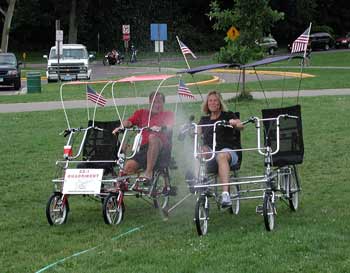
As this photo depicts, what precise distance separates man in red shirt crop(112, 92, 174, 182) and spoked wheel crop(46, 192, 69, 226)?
874mm

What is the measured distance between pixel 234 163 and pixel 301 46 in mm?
1603

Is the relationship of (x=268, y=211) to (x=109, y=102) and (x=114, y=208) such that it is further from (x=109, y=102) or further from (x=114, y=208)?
(x=109, y=102)

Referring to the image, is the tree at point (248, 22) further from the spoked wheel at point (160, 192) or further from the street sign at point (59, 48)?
the street sign at point (59, 48)

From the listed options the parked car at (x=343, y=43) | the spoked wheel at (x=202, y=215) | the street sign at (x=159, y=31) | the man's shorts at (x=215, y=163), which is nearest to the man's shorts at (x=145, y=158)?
the man's shorts at (x=215, y=163)

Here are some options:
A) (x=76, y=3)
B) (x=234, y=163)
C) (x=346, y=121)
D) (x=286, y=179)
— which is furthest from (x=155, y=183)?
(x=76, y=3)

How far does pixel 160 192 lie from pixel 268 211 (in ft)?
5.76

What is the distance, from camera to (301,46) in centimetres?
848

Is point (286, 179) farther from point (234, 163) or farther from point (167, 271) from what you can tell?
point (167, 271)

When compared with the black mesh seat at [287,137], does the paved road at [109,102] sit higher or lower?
lower

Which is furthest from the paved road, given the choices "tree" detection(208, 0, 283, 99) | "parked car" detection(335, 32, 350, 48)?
"parked car" detection(335, 32, 350, 48)

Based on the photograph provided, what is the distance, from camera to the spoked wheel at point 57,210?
793 cm

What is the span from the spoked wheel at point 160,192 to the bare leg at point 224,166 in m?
0.93

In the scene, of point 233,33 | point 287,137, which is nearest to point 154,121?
point 287,137

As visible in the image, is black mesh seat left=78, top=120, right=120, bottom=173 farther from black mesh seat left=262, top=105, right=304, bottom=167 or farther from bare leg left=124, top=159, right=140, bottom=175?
black mesh seat left=262, top=105, right=304, bottom=167
